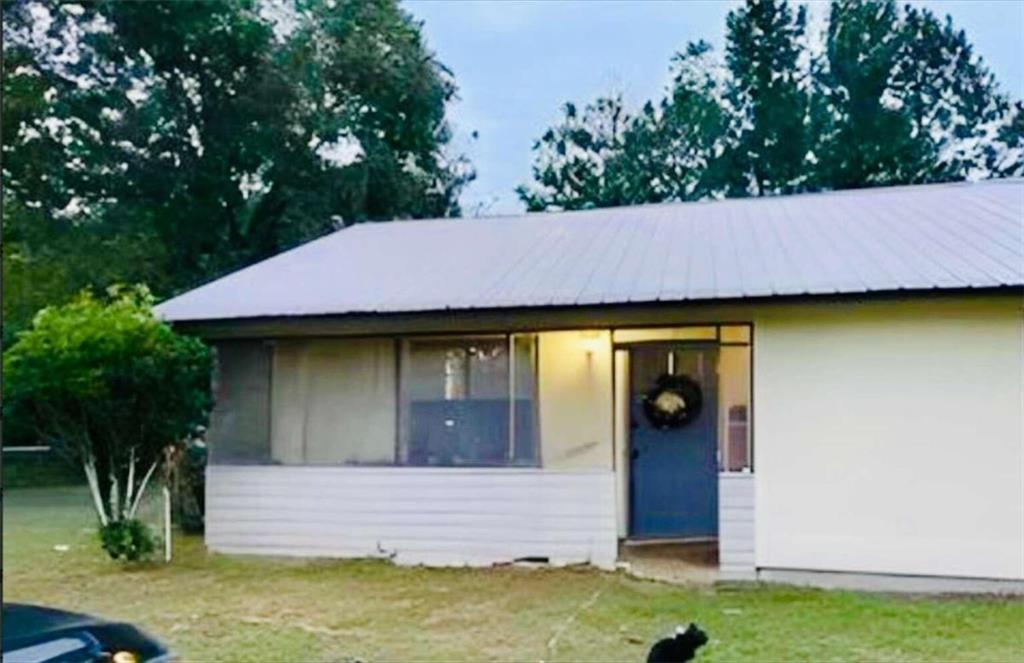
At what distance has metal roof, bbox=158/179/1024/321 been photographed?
885 centimetres

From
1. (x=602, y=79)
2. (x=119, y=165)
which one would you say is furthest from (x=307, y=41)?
(x=602, y=79)

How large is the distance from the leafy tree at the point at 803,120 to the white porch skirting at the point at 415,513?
17853 millimetres

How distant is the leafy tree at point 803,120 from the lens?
25.2 m

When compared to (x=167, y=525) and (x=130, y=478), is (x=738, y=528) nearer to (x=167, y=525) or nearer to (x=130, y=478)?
(x=167, y=525)

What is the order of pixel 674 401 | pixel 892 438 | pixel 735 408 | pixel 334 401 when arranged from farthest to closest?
1. pixel 674 401
2. pixel 334 401
3. pixel 735 408
4. pixel 892 438

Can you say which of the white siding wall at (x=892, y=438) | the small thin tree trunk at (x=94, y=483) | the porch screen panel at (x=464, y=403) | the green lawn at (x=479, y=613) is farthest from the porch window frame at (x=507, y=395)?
the small thin tree trunk at (x=94, y=483)

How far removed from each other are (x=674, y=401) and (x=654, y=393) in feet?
0.71

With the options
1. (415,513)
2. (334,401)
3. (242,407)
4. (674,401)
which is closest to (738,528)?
(674,401)

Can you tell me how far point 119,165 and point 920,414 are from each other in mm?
18022

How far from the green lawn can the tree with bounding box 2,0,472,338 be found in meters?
12.8

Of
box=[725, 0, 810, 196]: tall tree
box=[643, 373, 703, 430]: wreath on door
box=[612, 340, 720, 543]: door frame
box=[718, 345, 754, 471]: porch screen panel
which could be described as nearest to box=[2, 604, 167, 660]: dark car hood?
box=[718, 345, 754, 471]: porch screen panel

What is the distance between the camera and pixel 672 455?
1087 centimetres

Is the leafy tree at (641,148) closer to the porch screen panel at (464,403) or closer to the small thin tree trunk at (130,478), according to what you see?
the porch screen panel at (464,403)

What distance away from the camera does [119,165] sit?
22047mm
